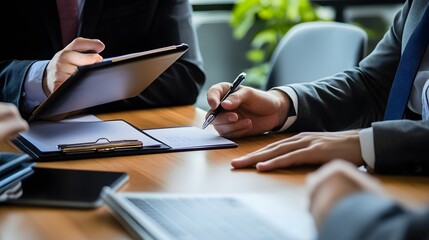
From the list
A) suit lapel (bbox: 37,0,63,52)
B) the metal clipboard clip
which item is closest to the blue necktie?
the metal clipboard clip

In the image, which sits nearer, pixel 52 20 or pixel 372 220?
pixel 372 220

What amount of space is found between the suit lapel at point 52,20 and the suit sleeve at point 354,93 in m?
0.67

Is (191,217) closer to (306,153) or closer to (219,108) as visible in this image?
(306,153)

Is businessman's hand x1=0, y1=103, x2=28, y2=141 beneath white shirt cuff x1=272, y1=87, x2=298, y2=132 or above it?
above

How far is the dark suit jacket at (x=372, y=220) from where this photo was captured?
0.58 meters

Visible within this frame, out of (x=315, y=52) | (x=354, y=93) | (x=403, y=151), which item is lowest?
(x=315, y=52)

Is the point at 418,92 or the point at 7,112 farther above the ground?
the point at 7,112

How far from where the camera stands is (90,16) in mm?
2010

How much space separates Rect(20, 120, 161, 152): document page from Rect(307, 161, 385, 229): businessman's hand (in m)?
0.84

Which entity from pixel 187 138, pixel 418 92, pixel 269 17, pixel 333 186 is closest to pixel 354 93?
pixel 418 92

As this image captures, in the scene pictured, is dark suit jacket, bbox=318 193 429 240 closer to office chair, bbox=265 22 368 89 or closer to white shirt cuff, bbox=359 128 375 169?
white shirt cuff, bbox=359 128 375 169

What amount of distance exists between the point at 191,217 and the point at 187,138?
591 millimetres

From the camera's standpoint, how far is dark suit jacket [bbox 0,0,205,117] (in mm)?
2010

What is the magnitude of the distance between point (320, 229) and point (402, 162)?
680 millimetres
